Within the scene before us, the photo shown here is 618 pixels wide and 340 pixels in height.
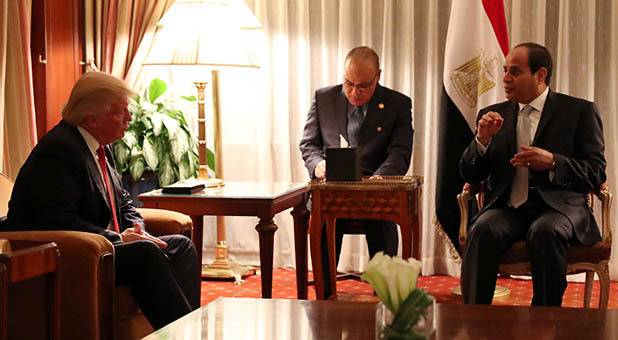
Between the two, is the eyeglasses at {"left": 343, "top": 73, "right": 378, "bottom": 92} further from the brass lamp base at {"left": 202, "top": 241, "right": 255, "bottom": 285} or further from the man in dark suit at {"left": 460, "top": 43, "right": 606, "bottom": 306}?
the brass lamp base at {"left": 202, "top": 241, "right": 255, "bottom": 285}

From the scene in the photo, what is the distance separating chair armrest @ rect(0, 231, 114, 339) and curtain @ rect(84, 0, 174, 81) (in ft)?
9.33

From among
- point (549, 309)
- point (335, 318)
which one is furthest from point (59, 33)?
point (549, 309)

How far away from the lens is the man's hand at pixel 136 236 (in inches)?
127

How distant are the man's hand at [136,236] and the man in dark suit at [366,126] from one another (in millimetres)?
1206

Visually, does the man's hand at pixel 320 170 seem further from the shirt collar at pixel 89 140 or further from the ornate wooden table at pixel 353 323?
the ornate wooden table at pixel 353 323

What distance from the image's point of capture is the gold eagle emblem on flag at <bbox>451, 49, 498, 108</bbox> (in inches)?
185

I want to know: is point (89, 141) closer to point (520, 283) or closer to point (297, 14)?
point (297, 14)

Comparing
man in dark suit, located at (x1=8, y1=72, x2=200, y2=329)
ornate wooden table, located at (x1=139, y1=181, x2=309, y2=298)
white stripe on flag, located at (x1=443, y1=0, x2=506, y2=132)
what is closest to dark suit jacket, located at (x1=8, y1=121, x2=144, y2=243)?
man in dark suit, located at (x1=8, y1=72, x2=200, y2=329)

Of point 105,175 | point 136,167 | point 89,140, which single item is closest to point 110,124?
point 89,140

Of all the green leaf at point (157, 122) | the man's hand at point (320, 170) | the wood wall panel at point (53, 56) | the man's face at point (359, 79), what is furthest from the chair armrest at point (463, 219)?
the wood wall panel at point (53, 56)

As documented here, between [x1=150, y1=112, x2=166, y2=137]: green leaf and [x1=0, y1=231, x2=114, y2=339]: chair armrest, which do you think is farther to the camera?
[x1=150, y1=112, x2=166, y2=137]: green leaf

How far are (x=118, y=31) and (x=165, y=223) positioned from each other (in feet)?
7.70

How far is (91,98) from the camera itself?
3301mm

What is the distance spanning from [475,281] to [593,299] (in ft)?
4.57
